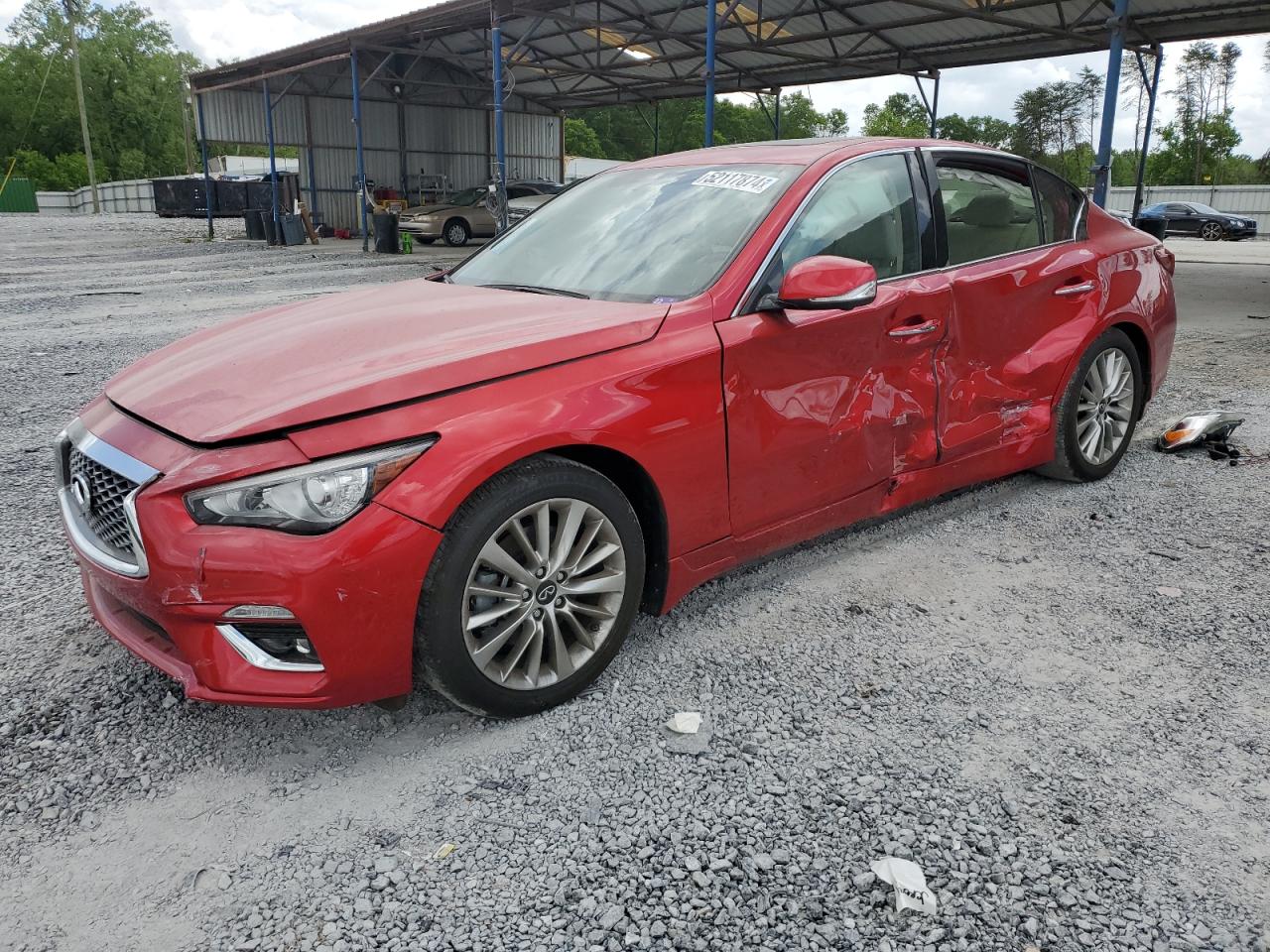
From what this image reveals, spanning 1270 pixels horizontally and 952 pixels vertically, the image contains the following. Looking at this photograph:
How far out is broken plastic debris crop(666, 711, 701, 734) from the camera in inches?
106

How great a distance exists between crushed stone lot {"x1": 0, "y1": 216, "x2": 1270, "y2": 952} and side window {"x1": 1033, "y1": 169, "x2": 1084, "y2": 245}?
4.82 feet

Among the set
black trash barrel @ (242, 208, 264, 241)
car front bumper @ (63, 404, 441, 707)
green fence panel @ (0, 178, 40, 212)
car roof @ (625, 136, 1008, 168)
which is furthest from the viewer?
green fence panel @ (0, 178, 40, 212)

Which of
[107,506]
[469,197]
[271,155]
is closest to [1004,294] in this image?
[107,506]

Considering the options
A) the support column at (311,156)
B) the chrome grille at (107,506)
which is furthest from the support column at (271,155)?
the chrome grille at (107,506)

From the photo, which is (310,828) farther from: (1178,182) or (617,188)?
(1178,182)

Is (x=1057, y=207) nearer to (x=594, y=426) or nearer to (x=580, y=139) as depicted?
(x=594, y=426)

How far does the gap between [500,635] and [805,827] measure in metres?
0.92

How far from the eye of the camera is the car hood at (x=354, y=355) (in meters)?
2.41

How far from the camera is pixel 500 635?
257 centimetres

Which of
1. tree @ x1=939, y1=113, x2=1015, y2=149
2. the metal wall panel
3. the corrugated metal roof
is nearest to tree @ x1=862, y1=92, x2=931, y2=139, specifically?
tree @ x1=939, y1=113, x2=1015, y2=149

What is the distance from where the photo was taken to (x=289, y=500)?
2268 mm

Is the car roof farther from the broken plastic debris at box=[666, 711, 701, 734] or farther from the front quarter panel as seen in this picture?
the broken plastic debris at box=[666, 711, 701, 734]

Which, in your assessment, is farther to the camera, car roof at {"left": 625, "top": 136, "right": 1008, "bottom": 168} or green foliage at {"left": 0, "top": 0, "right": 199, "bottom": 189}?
green foliage at {"left": 0, "top": 0, "right": 199, "bottom": 189}

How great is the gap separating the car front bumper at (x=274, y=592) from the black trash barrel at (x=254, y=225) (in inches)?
1036
